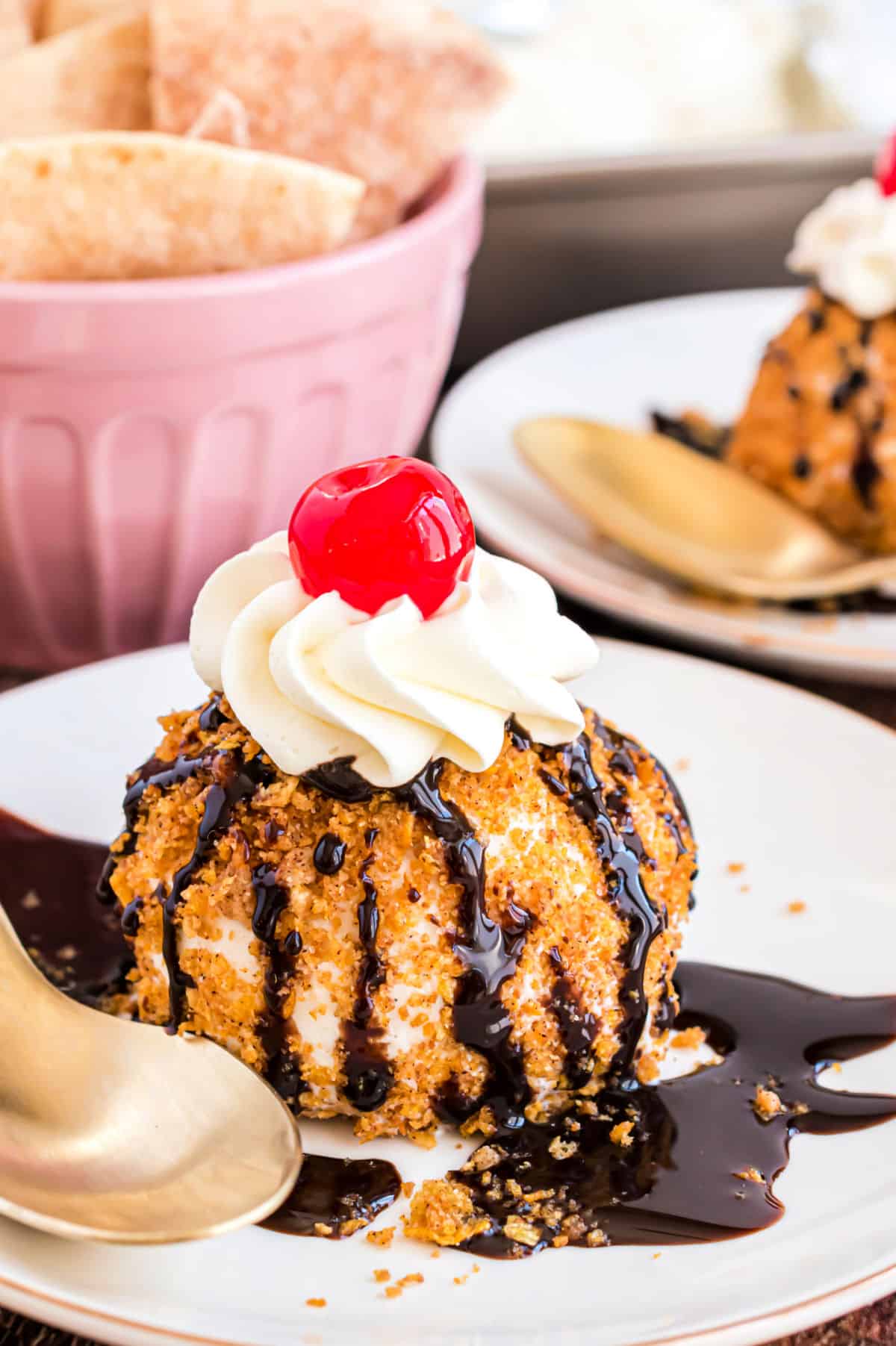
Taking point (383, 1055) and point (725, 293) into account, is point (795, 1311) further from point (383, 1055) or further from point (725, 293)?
point (725, 293)

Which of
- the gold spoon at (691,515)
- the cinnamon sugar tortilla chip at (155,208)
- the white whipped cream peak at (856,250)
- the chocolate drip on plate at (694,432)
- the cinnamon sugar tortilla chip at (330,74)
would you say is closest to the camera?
the cinnamon sugar tortilla chip at (155,208)

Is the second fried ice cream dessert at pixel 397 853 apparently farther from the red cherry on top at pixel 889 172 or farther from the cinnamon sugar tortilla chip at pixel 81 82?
the red cherry on top at pixel 889 172

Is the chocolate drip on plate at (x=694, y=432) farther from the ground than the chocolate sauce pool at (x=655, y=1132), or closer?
closer

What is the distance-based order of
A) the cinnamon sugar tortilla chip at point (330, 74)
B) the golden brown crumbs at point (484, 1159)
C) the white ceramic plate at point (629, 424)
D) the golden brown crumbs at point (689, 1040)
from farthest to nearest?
the white ceramic plate at point (629, 424) → the cinnamon sugar tortilla chip at point (330, 74) → the golden brown crumbs at point (689, 1040) → the golden brown crumbs at point (484, 1159)

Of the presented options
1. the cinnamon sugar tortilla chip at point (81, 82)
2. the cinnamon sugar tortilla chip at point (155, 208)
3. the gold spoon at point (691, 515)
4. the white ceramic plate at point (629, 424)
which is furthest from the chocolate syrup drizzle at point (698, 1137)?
the cinnamon sugar tortilla chip at point (81, 82)

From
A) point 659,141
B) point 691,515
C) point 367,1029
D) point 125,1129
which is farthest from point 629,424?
point 659,141

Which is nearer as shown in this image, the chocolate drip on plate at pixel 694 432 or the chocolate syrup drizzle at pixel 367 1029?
the chocolate syrup drizzle at pixel 367 1029
